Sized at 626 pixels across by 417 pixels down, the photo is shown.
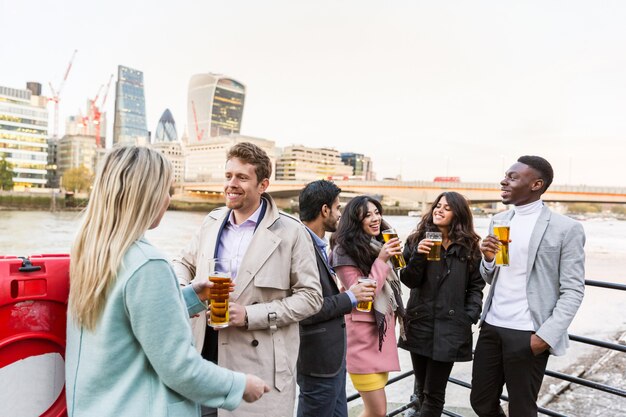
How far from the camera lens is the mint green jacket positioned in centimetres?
117

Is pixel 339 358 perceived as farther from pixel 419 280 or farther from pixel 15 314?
pixel 15 314

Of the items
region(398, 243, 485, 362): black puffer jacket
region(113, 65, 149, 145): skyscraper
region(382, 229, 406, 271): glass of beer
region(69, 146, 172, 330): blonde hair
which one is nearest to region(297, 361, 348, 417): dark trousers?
region(398, 243, 485, 362): black puffer jacket

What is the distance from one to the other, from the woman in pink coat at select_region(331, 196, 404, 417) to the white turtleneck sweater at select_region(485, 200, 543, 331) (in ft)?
1.74

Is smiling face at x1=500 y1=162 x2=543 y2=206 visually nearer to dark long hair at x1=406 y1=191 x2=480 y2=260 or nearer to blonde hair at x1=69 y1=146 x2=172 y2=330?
dark long hair at x1=406 y1=191 x2=480 y2=260

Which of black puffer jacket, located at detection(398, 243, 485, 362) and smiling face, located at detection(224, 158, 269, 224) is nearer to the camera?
smiling face, located at detection(224, 158, 269, 224)

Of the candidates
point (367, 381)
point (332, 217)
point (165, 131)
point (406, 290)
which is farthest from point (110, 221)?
point (165, 131)

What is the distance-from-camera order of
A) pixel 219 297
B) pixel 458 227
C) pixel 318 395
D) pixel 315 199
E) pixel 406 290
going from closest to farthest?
pixel 219 297 → pixel 318 395 → pixel 315 199 → pixel 458 227 → pixel 406 290

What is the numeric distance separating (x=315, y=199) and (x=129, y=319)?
153 cm

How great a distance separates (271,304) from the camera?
1.88m

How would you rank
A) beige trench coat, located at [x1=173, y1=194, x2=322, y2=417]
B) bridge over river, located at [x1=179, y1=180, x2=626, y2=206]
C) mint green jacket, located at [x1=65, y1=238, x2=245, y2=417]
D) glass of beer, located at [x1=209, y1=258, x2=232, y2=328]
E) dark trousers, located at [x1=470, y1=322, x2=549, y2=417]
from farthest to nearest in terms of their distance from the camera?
bridge over river, located at [x1=179, y1=180, x2=626, y2=206] → dark trousers, located at [x1=470, y1=322, x2=549, y2=417] → beige trench coat, located at [x1=173, y1=194, x2=322, y2=417] → glass of beer, located at [x1=209, y1=258, x2=232, y2=328] → mint green jacket, located at [x1=65, y1=238, x2=245, y2=417]

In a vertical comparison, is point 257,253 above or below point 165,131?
below

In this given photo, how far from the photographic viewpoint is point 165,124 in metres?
188

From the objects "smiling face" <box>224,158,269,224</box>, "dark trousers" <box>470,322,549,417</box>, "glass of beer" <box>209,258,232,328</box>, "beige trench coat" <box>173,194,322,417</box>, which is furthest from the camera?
"dark trousers" <box>470,322,549,417</box>

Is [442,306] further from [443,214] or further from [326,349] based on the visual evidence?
[326,349]
